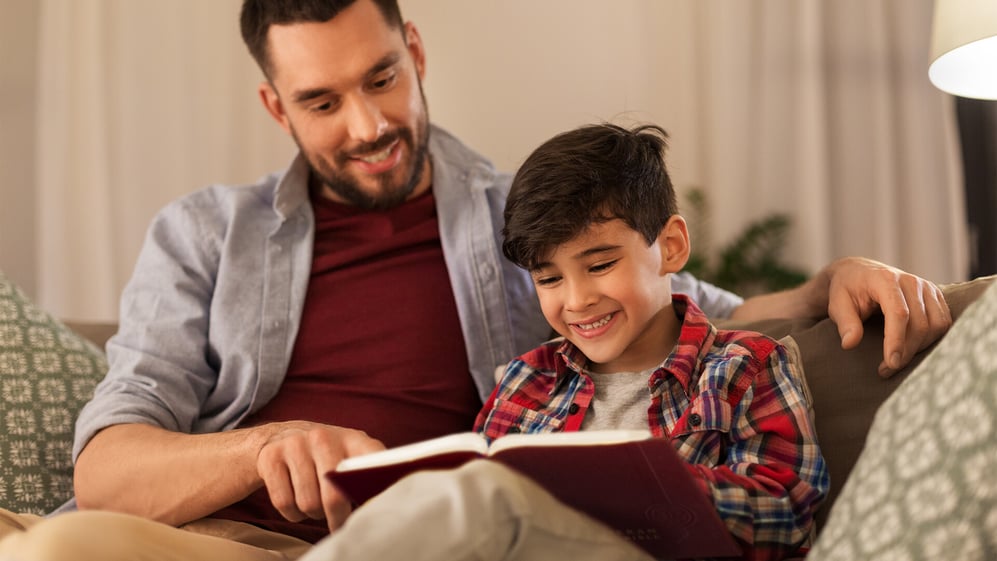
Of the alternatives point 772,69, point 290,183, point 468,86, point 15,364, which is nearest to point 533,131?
point 468,86

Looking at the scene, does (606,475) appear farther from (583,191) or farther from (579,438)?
(583,191)

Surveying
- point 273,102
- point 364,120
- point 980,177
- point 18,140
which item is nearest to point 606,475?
point 364,120

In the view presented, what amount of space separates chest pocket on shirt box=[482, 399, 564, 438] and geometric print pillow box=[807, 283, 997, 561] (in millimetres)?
536

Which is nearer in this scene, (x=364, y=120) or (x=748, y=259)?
(x=364, y=120)

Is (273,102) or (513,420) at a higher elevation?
(273,102)

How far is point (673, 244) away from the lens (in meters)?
1.42

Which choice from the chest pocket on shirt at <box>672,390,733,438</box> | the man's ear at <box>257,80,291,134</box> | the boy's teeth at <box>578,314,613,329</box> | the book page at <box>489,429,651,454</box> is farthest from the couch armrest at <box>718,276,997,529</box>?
the man's ear at <box>257,80,291,134</box>

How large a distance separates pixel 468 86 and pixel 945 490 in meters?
2.49

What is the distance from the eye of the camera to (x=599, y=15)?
311 centimetres

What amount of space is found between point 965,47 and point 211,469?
150 centimetres

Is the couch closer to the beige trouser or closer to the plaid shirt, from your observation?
the plaid shirt

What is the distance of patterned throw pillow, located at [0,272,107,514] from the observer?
165cm

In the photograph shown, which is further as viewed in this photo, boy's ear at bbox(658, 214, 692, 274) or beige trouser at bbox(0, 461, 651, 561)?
boy's ear at bbox(658, 214, 692, 274)

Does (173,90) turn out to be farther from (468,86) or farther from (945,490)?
(945,490)
